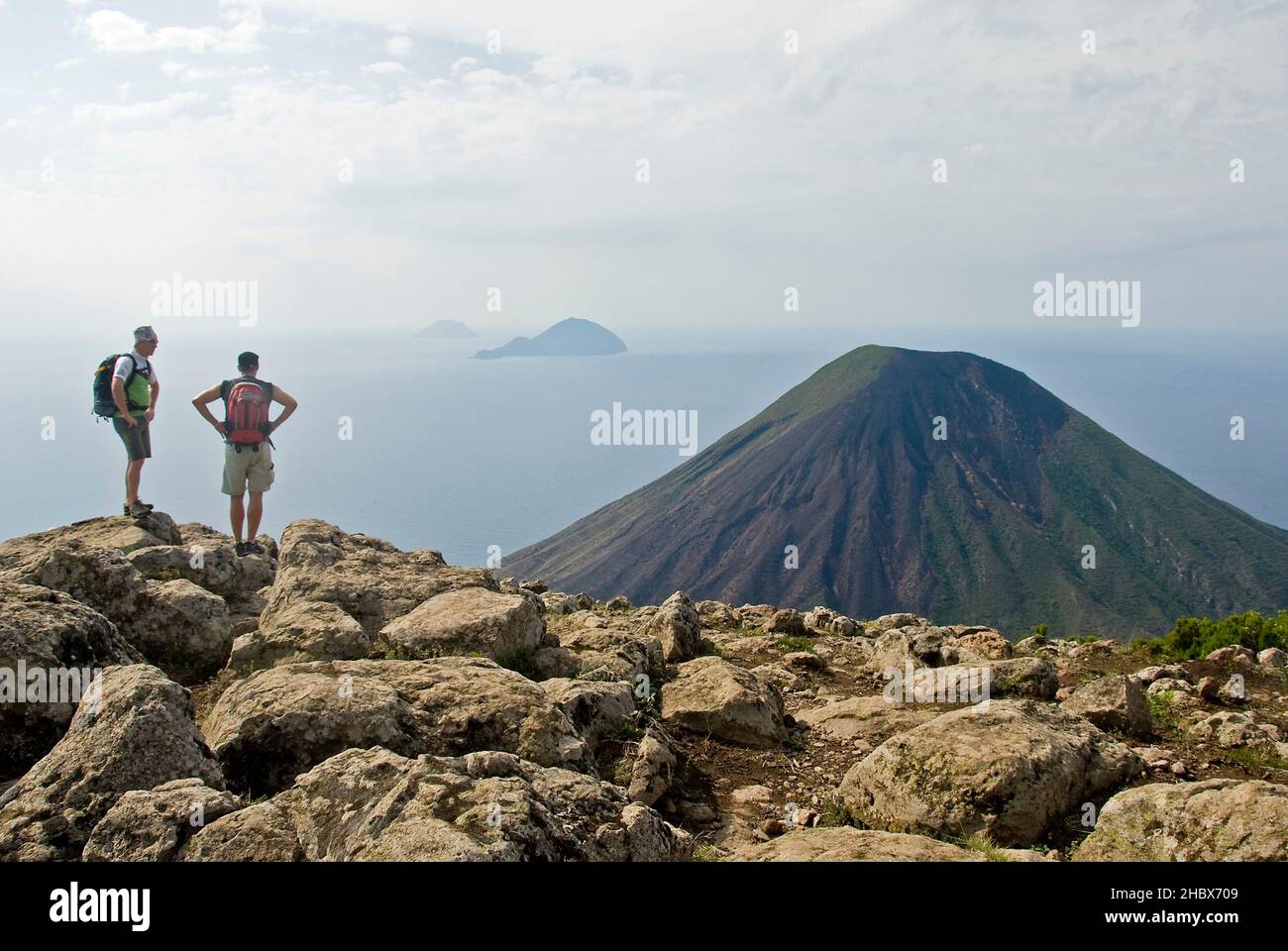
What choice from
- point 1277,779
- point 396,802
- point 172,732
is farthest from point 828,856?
point 1277,779

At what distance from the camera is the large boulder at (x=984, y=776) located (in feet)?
22.9

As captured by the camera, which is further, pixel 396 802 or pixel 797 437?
pixel 797 437

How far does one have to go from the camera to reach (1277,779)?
352 inches

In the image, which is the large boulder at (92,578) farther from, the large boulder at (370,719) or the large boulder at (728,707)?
the large boulder at (728,707)

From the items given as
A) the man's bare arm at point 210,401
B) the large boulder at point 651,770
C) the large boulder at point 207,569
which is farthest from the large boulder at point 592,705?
the man's bare arm at point 210,401

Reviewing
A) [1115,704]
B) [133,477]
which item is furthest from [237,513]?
[1115,704]

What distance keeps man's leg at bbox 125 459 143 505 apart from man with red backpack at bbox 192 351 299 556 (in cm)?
131

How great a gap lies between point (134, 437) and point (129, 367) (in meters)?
1.13

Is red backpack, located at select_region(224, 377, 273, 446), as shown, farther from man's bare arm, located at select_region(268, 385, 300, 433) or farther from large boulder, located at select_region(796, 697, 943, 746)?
large boulder, located at select_region(796, 697, 943, 746)

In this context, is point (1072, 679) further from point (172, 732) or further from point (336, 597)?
point (172, 732)

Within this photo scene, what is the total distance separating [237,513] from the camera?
14.4 meters

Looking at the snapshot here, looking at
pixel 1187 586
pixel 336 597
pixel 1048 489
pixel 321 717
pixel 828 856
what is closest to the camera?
pixel 828 856

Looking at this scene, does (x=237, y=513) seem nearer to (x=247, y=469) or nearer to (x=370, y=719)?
(x=247, y=469)
